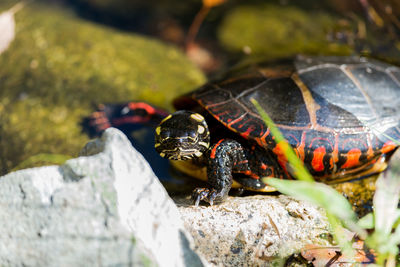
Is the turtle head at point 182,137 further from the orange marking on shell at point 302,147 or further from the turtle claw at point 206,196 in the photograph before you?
the orange marking on shell at point 302,147

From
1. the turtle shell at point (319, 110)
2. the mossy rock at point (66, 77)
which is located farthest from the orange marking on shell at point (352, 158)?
the mossy rock at point (66, 77)

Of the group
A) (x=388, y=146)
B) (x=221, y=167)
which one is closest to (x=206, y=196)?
(x=221, y=167)

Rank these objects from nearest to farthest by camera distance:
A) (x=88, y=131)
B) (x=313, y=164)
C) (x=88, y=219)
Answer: (x=88, y=219), (x=313, y=164), (x=88, y=131)

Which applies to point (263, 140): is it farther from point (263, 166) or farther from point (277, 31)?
point (277, 31)

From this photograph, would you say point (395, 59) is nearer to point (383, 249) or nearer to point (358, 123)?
point (358, 123)

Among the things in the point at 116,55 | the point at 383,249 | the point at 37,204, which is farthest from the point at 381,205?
the point at 116,55

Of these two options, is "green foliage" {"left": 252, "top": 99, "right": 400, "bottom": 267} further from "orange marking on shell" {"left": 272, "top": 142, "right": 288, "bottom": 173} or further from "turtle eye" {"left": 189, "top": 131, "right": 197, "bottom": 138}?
"turtle eye" {"left": 189, "top": 131, "right": 197, "bottom": 138}
